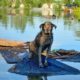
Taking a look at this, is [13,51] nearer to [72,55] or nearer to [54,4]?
[72,55]

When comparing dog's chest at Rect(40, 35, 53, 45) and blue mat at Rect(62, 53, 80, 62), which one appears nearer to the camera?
dog's chest at Rect(40, 35, 53, 45)

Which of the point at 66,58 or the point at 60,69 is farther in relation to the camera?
the point at 66,58

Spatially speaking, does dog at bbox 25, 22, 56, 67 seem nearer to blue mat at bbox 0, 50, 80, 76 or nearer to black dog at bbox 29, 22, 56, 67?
black dog at bbox 29, 22, 56, 67

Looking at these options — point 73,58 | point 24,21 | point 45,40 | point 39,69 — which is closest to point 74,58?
point 73,58

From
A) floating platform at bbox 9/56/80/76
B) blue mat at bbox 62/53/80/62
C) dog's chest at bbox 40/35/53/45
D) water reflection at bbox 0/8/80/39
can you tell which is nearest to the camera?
floating platform at bbox 9/56/80/76

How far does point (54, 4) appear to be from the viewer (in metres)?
63.0

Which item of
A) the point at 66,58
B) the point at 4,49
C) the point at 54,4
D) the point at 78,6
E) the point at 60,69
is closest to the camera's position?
the point at 60,69

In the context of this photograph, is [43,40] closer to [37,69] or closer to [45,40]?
[45,40]

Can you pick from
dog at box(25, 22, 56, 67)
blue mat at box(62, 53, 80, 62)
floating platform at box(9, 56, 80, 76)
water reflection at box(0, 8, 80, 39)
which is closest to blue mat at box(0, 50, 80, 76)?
floating platform at box(9, 56, 80, 76)

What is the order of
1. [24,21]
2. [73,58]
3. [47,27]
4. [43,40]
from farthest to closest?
[24,21]
[73,58]
[43,40]
[47,27]

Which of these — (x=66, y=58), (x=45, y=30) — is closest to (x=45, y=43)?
(x=45, y=30)

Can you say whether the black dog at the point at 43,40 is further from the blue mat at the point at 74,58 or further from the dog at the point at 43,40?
the blue mat at the point at 74,58

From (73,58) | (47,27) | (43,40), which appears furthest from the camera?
(73,58)

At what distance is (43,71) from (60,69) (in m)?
0.36
